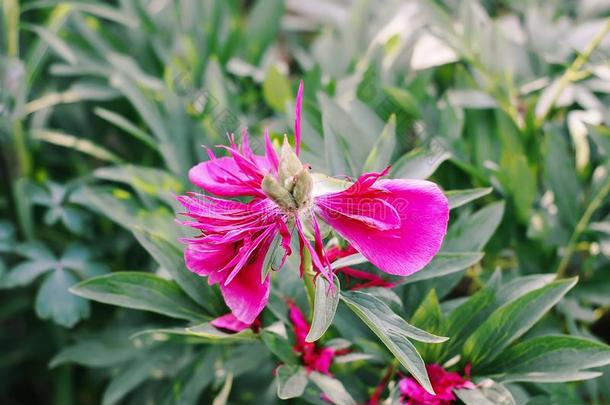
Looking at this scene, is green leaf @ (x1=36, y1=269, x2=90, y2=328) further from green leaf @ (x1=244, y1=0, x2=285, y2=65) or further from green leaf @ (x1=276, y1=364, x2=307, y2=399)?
green leaf @ (x1=244, y1=0, x2=285, y2=65)

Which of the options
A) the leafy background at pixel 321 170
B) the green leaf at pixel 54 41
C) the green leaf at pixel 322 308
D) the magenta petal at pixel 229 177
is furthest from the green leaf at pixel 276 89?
the green leaf at pixel 322 308

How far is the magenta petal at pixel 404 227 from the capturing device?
55cm

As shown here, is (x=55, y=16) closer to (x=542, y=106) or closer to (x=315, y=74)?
(x=315, y=74)

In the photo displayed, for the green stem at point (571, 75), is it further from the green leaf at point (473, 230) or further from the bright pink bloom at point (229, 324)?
the bright pink bloom at point (229, 324)

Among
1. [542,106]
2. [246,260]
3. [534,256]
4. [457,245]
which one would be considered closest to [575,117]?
[542,106]

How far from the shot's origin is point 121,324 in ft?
3.46

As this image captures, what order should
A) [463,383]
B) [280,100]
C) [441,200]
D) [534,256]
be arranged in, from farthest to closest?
[280,100], [534,256], [463,383], [441,200]

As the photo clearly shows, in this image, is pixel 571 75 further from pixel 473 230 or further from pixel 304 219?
pixel 304 219

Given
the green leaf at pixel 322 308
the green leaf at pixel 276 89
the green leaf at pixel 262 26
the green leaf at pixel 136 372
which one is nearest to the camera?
the green leaf at pixel 322 308

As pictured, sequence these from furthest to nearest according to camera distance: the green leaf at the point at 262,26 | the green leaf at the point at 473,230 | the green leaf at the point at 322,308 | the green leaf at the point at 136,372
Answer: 1. the green leaf at the point at 262,26
2. the green leaf at the point at 136,372
3. the green leaf at the point at 473,230
4. the green leaf at the point at 322,308

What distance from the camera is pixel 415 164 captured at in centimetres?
72

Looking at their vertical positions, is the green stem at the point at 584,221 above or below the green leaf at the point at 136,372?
above

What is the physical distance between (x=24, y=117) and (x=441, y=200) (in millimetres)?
765

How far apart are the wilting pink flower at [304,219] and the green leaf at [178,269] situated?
15 cm
